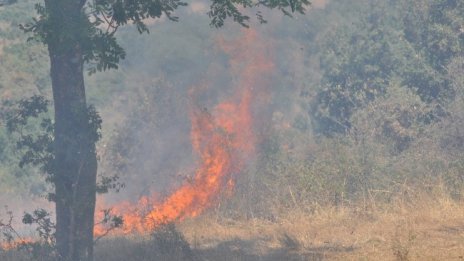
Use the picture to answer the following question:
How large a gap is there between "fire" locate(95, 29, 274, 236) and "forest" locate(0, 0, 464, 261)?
0.29 feet

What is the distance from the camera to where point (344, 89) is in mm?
40219

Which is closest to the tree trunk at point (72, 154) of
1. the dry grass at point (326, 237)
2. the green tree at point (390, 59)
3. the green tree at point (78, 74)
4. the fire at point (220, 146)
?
the green tree at point (78, 74)

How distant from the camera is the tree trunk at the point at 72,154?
1488 centimetres

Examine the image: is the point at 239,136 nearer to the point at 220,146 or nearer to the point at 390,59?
the point at 220,146

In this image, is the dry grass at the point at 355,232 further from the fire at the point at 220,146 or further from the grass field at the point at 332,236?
the fire at the point at 220,146

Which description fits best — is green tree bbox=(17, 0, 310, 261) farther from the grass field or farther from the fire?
the fire

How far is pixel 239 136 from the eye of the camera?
29297 mm

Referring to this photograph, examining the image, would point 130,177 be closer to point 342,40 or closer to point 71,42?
point 342,40

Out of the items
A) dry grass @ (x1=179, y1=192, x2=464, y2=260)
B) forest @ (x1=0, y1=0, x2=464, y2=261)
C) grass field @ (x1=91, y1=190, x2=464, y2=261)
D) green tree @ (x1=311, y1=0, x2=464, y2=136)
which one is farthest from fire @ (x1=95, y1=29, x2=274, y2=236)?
green tree @ (x1=311, y1=0, x2=464, y2=136)

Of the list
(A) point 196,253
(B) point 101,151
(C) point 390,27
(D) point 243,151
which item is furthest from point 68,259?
(C) point 390,27

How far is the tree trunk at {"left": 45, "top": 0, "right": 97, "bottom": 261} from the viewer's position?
14875mm

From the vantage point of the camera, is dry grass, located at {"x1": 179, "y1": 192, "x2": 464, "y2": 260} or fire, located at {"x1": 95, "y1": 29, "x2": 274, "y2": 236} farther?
fire, located at {"x1": 95, "y1": 29, "x2": 274, "y2": 236}

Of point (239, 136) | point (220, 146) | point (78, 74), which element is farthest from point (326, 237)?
point (239, 136)

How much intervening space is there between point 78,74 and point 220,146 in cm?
1229
